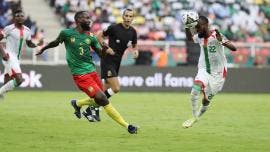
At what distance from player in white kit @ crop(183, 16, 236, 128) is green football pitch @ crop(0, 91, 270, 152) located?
0.59 meters

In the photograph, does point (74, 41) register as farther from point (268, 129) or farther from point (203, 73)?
point (268, 129)

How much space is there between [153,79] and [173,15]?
281 inches

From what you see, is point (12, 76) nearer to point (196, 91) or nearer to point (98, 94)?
point (98, 94)

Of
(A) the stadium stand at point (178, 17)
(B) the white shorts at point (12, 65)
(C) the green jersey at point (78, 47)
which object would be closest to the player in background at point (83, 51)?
(C) the green jersey at point (78, 47)

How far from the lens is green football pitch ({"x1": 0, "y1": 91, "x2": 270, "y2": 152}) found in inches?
507

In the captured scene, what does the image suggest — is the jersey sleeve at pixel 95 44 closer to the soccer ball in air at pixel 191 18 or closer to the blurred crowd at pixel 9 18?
the soccer ball in air at pixel 191 18

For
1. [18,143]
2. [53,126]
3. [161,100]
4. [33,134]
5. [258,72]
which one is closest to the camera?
[18,143]

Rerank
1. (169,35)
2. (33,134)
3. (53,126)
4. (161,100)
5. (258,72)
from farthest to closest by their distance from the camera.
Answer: (169,35) < (258,72) < (161,100) < (53,126) < (33,134)

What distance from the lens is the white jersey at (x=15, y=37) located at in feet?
64.0

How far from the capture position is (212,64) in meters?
16.1

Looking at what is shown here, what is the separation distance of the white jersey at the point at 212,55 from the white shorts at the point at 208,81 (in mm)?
78

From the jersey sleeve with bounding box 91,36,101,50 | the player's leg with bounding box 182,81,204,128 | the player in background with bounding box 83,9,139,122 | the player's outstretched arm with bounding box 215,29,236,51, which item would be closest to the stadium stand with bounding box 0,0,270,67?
the player in background with bounding box 83,9,139,122

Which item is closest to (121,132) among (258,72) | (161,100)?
(161,100)

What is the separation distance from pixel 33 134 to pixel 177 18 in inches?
860
